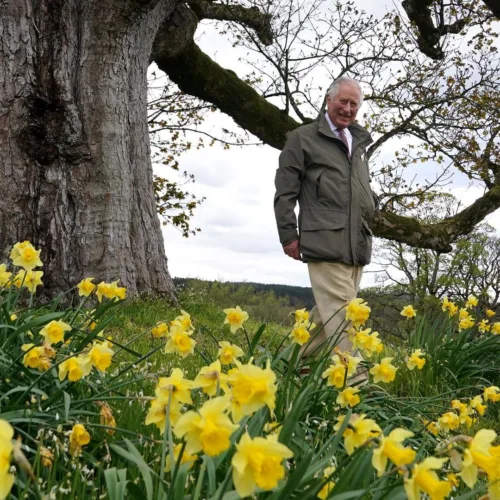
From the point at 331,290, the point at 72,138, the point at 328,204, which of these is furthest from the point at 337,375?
the point at 72,138

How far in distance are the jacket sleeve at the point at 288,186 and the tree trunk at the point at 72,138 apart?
1.93 m

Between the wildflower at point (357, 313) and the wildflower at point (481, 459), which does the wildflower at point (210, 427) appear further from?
the wildflower at point (357, 313)

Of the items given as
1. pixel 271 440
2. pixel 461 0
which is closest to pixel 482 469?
pixel 271 440

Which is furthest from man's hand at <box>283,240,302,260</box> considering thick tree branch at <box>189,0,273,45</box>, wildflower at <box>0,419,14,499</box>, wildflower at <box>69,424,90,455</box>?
thick tree branch at <box>189,0,273,45</box>

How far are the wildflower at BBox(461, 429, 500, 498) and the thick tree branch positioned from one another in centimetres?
874

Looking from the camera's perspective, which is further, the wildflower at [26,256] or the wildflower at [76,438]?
the wildflower at [26,256]

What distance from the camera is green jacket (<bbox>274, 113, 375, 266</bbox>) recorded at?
4.36 meters

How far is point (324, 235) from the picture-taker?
4.35 meters

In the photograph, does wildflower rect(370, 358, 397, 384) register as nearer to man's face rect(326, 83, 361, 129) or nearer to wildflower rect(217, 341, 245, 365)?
wildflower rect(217, 341, 245, 365)

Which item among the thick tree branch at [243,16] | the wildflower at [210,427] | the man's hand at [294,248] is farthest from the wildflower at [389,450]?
the thick tree branch at [243,16]

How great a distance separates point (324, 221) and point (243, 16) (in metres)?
6.02

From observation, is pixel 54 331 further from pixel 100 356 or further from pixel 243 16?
pixel 243 16

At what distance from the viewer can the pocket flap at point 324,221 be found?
4340 millimetres

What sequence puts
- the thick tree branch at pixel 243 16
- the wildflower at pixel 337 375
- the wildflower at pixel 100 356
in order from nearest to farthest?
the wildflower at pixel 100 356 → the wildflower at pixel 337 375 → the thick tree branch at pixel 243 16
